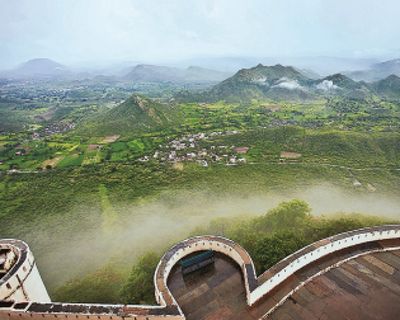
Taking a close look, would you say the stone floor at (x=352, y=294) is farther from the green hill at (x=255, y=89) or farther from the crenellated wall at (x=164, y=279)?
the green hill at (x=255, y=89)

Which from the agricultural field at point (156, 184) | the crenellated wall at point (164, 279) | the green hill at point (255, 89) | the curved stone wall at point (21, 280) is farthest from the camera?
the green hill at point (255, 89)

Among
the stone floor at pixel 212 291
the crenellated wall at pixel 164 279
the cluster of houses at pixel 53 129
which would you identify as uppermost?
the crenellated wall at pixel 164 279

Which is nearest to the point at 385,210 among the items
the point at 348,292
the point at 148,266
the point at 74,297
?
the point at 348,292

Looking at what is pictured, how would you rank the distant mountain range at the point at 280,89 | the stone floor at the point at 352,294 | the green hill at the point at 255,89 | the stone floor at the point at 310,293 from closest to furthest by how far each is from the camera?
the stone floor at the point at 352,294, the stone floor at the point at 310,293, the distant mountain range at the point at 280,89, the green hill at the point at 255,89

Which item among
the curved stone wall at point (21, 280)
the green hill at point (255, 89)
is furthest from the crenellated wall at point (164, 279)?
the green hill at point (255, 89)

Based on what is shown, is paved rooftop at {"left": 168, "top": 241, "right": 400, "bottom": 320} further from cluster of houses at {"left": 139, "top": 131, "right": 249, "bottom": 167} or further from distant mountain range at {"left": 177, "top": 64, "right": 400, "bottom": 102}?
distant mountain range at {"left": 177, "top": 64, "right": 400, "bottom": 102}

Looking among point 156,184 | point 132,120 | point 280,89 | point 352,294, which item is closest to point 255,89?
point 280,89

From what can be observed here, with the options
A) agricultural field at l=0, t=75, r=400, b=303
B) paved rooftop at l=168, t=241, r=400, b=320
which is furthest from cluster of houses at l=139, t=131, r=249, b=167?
paved rooftop at l=168, t=241, r=400, b=320

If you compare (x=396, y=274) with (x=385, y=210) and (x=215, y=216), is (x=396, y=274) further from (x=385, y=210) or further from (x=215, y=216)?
(x=385, y=210)
